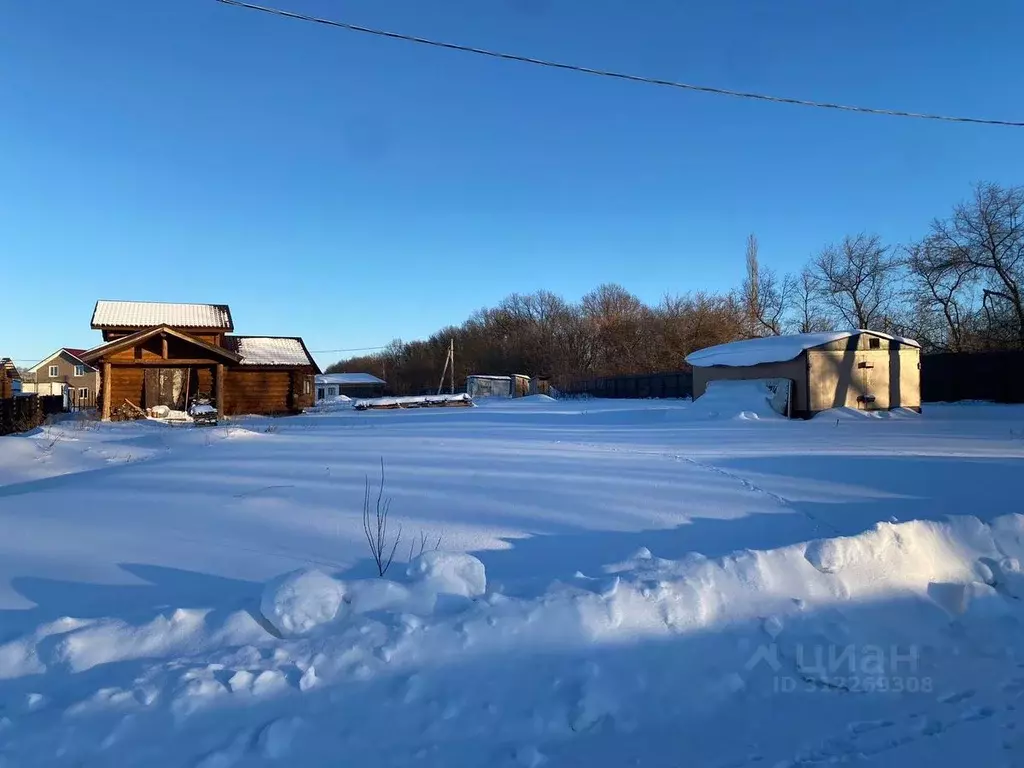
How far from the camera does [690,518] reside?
20.3 ft

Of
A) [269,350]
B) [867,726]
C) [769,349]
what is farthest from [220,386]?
[867,726]

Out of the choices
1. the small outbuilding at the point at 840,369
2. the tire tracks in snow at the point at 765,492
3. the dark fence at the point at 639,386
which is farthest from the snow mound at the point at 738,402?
the dark fence at the point at 639,386

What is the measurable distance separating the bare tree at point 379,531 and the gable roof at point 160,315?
2667 centimetres

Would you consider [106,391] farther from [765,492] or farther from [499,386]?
[499,386]

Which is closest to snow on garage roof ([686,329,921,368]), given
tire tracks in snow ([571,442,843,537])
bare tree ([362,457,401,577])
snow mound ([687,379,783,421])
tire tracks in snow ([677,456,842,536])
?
snow mound ([687,379,783,421])

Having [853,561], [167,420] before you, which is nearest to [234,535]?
[853,561]

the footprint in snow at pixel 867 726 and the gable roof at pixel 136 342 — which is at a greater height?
the gable roof at pixel 136 342

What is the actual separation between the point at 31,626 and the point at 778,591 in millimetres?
4483

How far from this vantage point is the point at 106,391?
23641 mm

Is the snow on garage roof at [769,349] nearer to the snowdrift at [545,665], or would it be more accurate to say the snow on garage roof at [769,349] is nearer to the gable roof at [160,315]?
the snowdrift at [545,665]

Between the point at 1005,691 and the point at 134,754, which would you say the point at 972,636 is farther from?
the point at 134,754

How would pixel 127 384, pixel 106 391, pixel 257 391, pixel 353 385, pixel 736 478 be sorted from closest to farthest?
1. pixel 736 478
2. pixel 106 391
3. pixel 127 384
4. pixel 257 391
5. pixel 353 385

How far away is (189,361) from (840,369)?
22696 millimetres

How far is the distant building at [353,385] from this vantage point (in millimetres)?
70938
